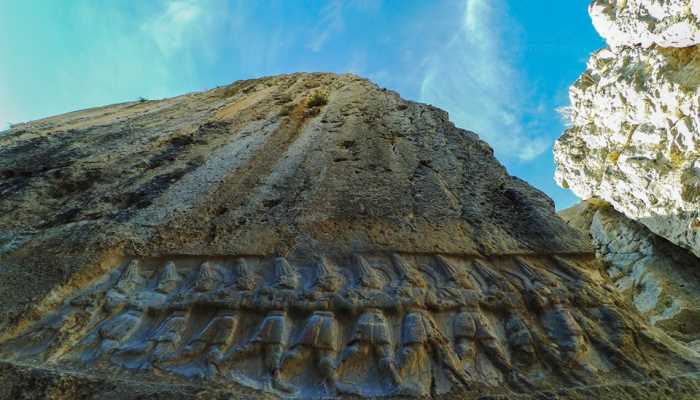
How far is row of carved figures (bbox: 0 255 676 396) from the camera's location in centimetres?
142

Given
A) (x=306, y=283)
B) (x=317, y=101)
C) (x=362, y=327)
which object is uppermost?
(x=317, y=101)

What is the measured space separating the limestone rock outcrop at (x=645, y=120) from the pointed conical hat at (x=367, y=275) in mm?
5778

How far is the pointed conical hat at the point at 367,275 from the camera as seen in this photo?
171 cm

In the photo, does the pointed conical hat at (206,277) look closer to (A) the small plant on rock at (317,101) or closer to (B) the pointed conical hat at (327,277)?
(B) the pointed conical hat at (327,277)

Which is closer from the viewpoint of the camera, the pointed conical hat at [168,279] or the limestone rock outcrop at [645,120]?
the pointed conical hat at [168,279]

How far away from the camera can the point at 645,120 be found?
6684 millimetres

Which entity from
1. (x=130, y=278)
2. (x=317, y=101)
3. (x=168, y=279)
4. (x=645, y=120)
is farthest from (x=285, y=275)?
(x=645, y=120)

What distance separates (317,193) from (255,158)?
85cm

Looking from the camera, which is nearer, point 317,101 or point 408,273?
point 408,273

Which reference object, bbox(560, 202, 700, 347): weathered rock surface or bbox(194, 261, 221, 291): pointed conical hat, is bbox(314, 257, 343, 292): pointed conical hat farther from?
bbox(560, 202, 700, 347): weathered rock surface

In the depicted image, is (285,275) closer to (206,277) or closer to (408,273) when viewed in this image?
(206,277)

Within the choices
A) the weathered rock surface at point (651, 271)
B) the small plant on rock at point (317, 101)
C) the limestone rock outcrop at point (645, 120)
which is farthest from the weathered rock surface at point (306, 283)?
the limestone rock outcrop at point (645, 120)

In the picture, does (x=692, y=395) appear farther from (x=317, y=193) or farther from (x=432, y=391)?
(x=317, y=193)

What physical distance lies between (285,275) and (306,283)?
0.33 feet
